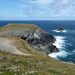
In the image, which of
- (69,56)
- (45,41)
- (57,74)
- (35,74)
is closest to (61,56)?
(69,56)

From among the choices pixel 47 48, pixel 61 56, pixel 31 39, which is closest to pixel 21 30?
pixel 31 39

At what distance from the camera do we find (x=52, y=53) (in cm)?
6034

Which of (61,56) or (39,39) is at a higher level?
(39,39)

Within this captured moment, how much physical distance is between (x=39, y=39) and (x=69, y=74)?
61726 millimetres

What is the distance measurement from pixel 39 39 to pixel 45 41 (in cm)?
588

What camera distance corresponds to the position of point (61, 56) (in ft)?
188

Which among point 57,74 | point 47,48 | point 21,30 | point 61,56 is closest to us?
point 57,74

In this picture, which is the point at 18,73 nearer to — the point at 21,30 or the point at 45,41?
the point at 45,41

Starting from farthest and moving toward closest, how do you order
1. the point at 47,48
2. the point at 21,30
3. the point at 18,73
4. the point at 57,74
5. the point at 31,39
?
the point at 21,30, the point at 31,39, the point at 47,48, the point at 57,74, the point at 18,73

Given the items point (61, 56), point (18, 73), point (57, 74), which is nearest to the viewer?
point (18, 73)

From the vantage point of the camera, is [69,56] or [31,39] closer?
[69,56]

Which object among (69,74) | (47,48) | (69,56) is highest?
(69,74)

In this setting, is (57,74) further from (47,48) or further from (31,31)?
(31,31)

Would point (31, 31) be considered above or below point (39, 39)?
above
